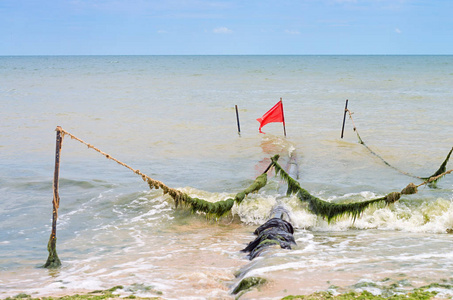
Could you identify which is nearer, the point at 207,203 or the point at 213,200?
the point at 207,203

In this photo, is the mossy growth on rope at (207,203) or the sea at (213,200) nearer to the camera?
the sea at (213,200)

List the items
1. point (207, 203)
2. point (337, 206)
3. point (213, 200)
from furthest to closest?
point (213, 200) → point (207, 203) → point (337, 206)

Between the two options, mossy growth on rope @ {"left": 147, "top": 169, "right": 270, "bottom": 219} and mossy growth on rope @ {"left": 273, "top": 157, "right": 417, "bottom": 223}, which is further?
mossy growth on rope @ {"left": 147, "top": 169, "right": 270, "bottom": 219}

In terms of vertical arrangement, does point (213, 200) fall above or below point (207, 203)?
below

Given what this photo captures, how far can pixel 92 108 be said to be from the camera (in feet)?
100

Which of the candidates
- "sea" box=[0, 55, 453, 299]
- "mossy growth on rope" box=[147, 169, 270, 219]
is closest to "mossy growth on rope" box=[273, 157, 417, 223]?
"sea" box=[0, 55, 453, 299]

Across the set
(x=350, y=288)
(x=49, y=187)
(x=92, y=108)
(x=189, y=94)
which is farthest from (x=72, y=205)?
(x=189, y=94)

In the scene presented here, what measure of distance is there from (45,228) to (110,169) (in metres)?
5.11

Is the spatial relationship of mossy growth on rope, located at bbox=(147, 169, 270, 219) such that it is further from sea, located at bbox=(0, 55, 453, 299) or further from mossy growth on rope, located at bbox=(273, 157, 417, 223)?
mossy growth on rope, located at bbox=(273, 157, 417, 223)

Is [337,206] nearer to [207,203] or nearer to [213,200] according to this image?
[207,203]

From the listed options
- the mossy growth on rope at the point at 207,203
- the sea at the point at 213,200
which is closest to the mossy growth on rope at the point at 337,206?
the sea at the point at 213,200

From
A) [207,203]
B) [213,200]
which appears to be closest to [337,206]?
[207,203]

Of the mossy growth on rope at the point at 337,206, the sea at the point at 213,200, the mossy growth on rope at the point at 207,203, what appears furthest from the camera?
the mossy growth on rope at the point at 207,203

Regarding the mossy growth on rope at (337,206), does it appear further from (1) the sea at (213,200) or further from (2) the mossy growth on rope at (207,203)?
(2) the mossy growth on rope at (207,203)
